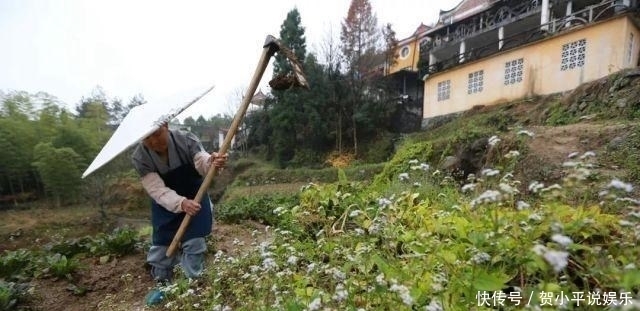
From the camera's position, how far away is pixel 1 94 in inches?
932

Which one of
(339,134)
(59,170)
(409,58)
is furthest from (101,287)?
(409,58)

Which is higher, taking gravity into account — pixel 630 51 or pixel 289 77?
pixel 630 51

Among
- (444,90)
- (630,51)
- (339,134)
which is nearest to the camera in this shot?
(630,51)

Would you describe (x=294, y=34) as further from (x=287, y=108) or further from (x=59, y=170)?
(x=59, y=170)

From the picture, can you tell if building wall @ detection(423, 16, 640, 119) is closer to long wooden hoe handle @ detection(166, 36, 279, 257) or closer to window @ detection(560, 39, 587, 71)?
window @ detection(560, 39, 587, 71)

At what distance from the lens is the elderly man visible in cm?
300

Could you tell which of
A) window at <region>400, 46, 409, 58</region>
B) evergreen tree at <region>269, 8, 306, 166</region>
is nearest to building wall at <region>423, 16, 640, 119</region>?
window at <region>400, 46, 409, 58</region>

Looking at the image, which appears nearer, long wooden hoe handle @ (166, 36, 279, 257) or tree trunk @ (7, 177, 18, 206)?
long wooden hoe handle @ (166, 36, 279, 257)

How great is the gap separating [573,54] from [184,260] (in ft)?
48.3

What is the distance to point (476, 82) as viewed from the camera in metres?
15.9

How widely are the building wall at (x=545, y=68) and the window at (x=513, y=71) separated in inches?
4.9

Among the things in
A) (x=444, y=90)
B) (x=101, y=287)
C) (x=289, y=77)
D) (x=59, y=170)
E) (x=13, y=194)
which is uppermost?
(x=444, y=90)

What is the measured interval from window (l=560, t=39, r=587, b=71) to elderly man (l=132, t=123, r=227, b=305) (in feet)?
46.3

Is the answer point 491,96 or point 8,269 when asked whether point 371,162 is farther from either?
point 8,269
